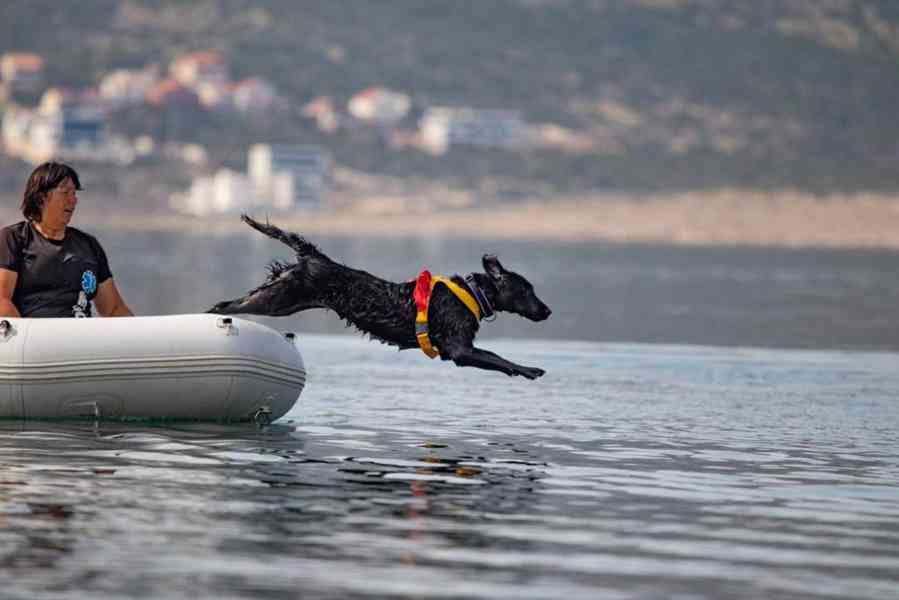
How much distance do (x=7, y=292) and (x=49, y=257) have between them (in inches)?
15.9

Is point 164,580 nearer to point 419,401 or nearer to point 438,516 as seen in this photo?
point 438,516

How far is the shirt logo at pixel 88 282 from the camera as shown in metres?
15.4

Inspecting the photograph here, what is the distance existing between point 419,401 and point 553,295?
3209 cm

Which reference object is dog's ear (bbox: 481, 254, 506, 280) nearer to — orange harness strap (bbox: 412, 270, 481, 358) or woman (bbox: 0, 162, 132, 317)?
orange harness strap (bbox: 412, 270, 481, 358)

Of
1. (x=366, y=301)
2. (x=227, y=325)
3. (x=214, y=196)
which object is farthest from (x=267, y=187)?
(x=227, y=325)

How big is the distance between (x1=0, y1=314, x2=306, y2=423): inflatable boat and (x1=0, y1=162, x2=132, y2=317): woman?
401 millimetres

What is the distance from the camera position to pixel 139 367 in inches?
598

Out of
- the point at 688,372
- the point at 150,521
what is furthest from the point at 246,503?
the point at 688,372

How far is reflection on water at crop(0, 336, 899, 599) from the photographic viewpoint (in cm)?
964

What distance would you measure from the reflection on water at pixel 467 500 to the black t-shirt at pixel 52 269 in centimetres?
91

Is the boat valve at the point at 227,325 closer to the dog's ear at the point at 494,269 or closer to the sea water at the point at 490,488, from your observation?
the sea water at the point at 490,488

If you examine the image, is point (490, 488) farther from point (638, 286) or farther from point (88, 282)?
point (638, 286)

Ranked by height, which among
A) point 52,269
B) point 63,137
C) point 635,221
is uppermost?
point 63,137

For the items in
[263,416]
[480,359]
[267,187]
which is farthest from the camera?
[267,187]
